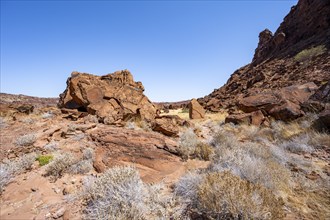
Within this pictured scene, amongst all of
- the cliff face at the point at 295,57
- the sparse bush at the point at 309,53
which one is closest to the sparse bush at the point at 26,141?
the cliff face at the point at 295,57

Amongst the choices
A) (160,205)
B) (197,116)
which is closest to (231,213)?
(160,205)

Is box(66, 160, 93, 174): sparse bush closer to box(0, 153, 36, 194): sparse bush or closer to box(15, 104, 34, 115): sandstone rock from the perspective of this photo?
box(0, 153, 36, 194): sparse bush

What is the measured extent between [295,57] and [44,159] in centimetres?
2631

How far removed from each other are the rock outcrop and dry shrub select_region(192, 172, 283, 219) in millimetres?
5723

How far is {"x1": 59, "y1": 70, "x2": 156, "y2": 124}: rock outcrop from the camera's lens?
8.98 metres

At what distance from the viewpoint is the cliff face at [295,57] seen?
61.4 feet

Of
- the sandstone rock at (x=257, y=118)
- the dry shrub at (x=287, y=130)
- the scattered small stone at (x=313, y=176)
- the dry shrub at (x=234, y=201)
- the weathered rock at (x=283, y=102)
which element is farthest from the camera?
the sandstone rock at (x=257, y=118)

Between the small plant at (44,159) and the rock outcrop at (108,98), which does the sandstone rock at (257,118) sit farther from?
the small plant at (44,159)

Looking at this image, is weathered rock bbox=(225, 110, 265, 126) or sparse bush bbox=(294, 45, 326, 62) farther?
sparse bush bbox=(294, 45, 326, 62)

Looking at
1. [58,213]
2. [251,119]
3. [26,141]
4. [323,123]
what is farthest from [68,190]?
[251,119]

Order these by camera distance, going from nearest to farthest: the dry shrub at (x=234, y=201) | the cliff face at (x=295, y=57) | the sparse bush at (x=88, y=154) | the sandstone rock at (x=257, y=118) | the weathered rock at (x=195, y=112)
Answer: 1. the dry shrub at (x=234, y=201)
2. the sparse bush at (x=88, y=154)
3. the sandstone rock at (x=257, y=118)
4. the weathered rock at (x=195, y=112)
5. the cliff face at (x=295, y=57)

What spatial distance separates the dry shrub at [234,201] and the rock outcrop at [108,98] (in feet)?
18.8

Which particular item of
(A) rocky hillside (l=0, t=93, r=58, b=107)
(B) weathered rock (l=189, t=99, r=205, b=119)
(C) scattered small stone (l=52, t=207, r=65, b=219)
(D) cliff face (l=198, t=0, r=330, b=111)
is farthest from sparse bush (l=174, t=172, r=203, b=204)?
(A) rocky hillside (l=0, t=93, r=58, b=107)

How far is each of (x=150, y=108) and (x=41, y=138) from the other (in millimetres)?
5134
